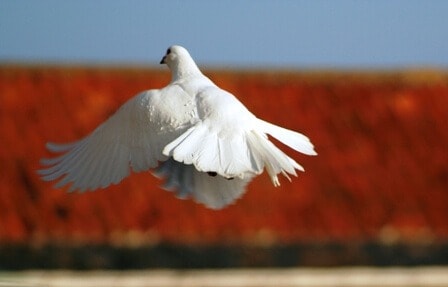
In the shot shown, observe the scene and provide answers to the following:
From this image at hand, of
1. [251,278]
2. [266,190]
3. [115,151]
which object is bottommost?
[251,278]

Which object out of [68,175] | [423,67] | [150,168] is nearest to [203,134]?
[150,168]

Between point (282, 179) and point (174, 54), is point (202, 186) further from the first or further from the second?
point (282, 179)

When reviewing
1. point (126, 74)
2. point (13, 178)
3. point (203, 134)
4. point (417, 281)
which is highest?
point (203, 134)

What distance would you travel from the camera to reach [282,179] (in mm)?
12281

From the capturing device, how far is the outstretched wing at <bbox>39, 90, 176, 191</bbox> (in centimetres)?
460

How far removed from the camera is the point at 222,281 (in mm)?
12328

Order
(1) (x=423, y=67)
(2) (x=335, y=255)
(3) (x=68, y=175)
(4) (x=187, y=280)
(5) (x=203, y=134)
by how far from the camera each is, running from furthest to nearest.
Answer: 1. (1) (x=423, y=67)
2. (2) (x=335, y=255)
3. (4) (x=187, y=280)
4. (3) (x=68, y=175)
5. (5) (x=203, y=134)

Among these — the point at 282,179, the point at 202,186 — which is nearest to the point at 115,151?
the point at 202,186

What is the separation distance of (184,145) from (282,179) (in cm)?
797

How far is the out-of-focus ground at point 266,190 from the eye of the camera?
12.4 m

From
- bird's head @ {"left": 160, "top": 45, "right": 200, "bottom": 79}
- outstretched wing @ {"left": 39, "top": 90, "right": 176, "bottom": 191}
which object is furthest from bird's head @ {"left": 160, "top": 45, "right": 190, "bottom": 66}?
outstretched wing @ {"left": 39, "top": 90, "right": 176, "bottom": 191}

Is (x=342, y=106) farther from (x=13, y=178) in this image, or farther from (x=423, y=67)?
(x=13, y=178)

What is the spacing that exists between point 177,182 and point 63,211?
769 centimetres

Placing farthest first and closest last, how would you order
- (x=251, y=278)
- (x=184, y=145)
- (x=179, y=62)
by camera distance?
(x=251, y=278) → (x=179, y=62) → (x=184, y=145)
